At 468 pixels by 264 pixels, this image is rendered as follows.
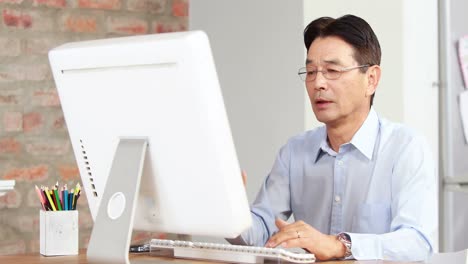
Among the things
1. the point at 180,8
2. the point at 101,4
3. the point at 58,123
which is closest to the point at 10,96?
the point at 58,123

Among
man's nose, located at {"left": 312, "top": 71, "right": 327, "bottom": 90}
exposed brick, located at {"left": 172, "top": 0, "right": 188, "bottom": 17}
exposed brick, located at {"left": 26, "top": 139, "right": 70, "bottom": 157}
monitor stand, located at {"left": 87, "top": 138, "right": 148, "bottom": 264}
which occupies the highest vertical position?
exposed brick, located at {"left": 172, "top": 0, "right": 188, "bottom": 17}

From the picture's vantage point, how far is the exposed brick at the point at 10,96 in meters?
3.49

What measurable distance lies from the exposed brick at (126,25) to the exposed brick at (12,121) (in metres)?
0.52

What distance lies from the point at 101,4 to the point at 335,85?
158 centimetres

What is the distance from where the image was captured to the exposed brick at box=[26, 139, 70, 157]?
3.55 meters

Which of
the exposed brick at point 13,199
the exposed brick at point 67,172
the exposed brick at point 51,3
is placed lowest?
the exposed brick at point 13,199

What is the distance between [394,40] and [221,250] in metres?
1.91

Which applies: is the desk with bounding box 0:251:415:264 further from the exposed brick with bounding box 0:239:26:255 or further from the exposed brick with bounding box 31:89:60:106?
the exposed brick with bounding box 31:89:60:106

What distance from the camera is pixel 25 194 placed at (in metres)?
3.51

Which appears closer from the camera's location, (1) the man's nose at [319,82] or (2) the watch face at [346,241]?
(2) the watch face at [346,241]

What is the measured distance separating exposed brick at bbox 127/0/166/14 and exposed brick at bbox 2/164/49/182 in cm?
76

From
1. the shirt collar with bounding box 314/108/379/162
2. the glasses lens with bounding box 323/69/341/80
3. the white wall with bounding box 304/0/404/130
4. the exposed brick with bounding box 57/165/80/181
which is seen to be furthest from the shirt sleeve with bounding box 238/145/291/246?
the exposed brick with bounding box 57/165/80/181

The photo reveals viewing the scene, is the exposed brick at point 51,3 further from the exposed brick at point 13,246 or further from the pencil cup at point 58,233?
the pencil cup at point 58,233

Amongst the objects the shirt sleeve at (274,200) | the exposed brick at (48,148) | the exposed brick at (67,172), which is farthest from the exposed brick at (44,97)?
the shirt sleeve at (274,200)
